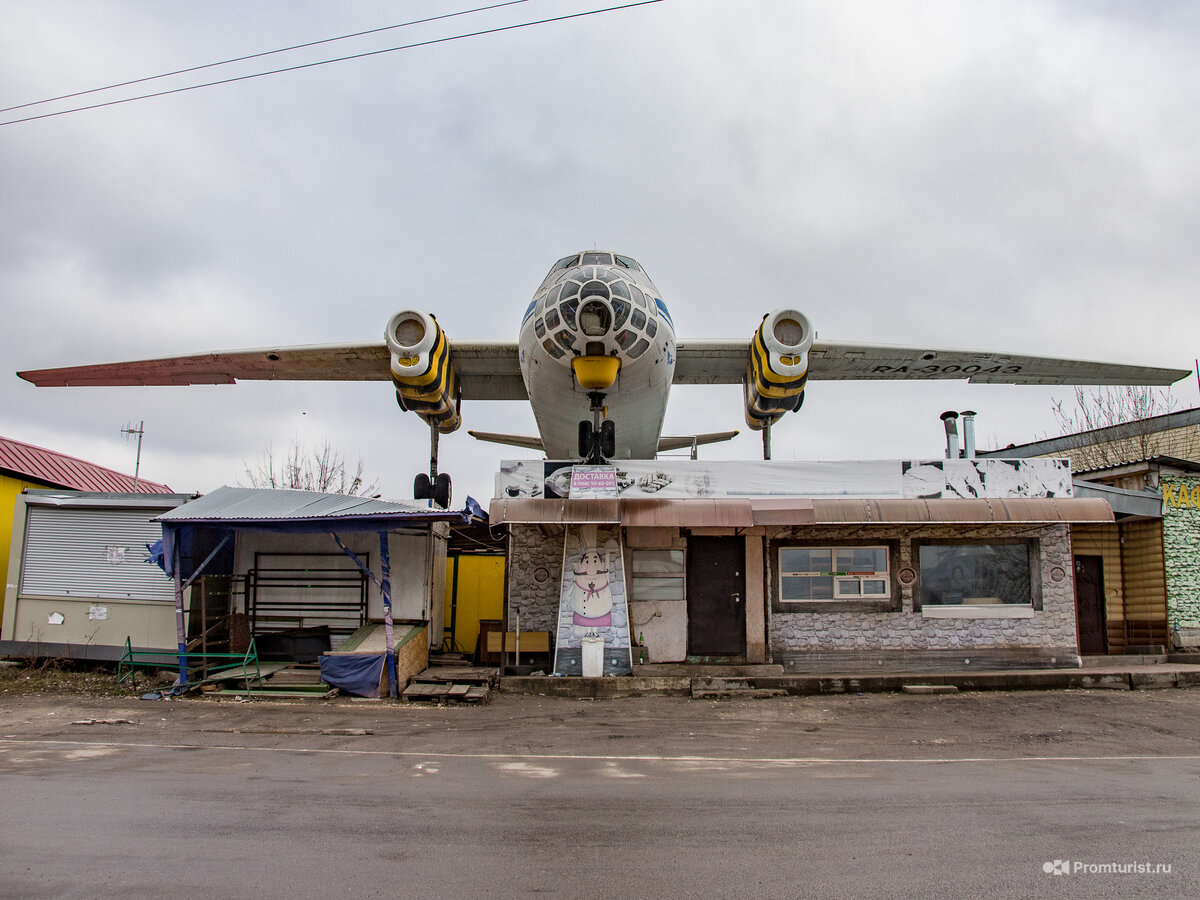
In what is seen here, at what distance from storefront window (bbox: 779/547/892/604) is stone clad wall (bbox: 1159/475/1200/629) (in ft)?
17.9

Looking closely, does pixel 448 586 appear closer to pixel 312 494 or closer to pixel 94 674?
pixel 312 494

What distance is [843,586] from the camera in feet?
40.7

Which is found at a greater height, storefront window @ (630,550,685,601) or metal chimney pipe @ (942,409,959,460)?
metal chimney pipe @ (942,409,959,460)

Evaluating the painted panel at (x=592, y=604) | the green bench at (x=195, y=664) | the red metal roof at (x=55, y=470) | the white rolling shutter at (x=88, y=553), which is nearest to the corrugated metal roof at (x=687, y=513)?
the painted panel at (x=592, y=604)

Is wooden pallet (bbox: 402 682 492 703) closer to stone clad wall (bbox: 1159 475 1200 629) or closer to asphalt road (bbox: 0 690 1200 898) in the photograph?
asphalt road (bbox: 0 690 1200 898)

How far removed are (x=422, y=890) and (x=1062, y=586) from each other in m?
11.9

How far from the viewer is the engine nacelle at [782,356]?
12930 millimetres

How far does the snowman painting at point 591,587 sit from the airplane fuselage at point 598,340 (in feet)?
6.83

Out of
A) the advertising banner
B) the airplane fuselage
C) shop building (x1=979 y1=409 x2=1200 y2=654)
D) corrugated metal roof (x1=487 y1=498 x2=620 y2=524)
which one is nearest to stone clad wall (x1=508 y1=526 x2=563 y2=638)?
the advertising banner

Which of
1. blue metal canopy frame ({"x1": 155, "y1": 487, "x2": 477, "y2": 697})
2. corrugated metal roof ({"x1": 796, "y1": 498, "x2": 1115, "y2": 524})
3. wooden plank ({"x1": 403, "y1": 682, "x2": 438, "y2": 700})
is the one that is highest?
corrugated metal roof ({"x1": 796, "y1": 498, "x2": 1115, "y2": 524})

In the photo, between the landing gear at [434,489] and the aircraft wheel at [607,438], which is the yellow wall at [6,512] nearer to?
the landing gear at [434,489]

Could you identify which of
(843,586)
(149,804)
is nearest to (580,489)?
(843,586)

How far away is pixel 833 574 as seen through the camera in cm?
1242

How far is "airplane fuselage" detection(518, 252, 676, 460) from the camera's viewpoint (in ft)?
33.2
